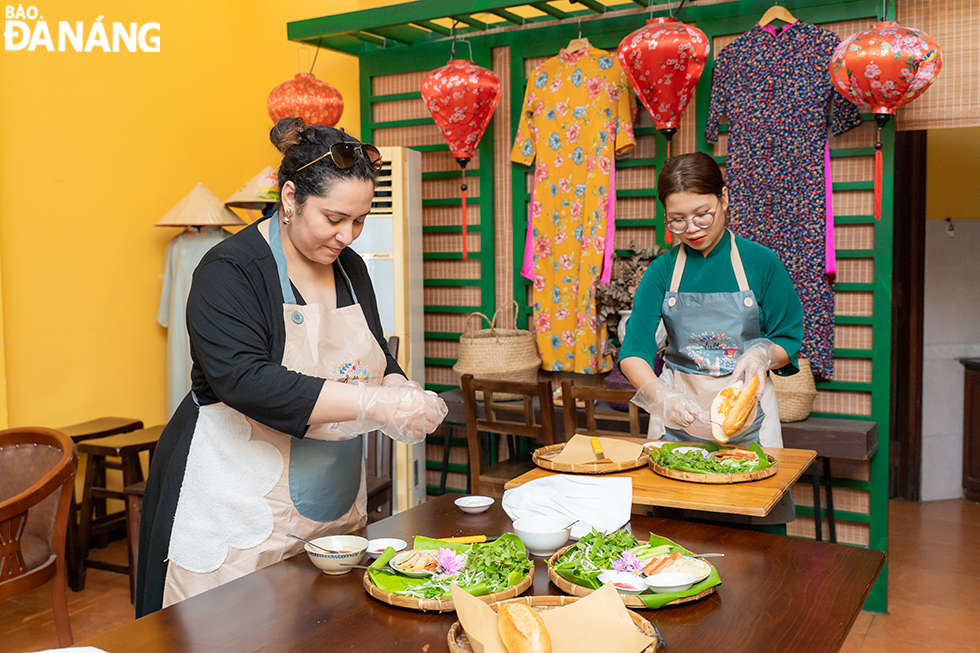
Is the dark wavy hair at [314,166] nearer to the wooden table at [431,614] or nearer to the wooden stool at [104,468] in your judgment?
the wooden table at [431,614]

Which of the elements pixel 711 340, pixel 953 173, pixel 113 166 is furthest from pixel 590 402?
pixel 953 173

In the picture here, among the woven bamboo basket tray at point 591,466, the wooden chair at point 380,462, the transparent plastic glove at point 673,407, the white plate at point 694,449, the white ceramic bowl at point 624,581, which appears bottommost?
the wooden chair at point 380,462

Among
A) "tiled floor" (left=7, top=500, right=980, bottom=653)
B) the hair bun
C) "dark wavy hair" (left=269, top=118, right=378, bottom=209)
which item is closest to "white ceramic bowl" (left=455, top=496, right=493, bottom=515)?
"dark wavy hair" (left=269, top=118, right=378, bottom=209)

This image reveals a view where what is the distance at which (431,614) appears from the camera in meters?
1.39

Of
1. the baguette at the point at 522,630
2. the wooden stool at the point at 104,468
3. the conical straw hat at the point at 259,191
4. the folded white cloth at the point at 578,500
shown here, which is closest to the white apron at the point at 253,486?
the folded white cloth at the point at 578,500

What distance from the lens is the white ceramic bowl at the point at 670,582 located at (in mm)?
1404

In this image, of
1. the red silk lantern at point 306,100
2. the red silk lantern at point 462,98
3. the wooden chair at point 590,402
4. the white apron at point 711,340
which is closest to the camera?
the white apron at point 711,340

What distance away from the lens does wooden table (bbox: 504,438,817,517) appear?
1.86 metres

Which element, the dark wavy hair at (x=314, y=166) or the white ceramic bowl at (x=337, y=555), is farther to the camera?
the dark wavy hair at (x=314, y=166)

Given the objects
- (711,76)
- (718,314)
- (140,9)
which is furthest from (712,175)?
(140,9)

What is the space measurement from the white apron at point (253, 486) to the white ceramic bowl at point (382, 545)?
259 millimetres

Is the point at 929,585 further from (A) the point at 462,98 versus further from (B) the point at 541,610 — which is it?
(B) the point at 541,610

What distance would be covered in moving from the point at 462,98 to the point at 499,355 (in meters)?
1.36

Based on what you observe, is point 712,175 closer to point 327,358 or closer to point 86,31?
point 327,358
